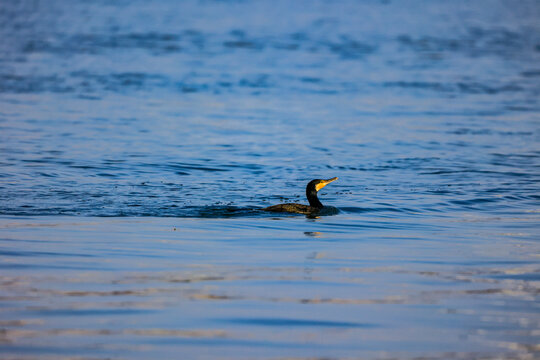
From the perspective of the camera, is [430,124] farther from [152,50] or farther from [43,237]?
[152,50]

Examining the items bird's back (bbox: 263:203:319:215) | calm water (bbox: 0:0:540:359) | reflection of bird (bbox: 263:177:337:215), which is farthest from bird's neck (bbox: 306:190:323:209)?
calm water (bbox: 0:0:540:359)

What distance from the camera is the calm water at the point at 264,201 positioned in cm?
666

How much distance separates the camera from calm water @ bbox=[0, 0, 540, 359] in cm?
666

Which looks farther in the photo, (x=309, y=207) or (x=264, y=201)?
(x=264, y=201)

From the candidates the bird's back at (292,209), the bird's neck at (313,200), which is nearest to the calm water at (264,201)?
the bird's back at (292,209)

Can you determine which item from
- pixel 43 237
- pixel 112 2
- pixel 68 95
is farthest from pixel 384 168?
pixel 112 2

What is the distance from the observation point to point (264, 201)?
13336 millimetres

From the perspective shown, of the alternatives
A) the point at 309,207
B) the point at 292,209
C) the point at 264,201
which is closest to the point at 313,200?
the point at 309,207

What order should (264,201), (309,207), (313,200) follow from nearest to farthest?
1. (309,207)
2. (313,200)
3. (264,201)

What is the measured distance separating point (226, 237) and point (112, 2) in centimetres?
5655

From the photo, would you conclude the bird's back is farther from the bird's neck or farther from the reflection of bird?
the bird's neck

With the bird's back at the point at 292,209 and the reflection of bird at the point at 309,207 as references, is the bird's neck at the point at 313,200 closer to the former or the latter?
the reflection of bird at the point at 309,207

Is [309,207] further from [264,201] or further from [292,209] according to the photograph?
[264,201]

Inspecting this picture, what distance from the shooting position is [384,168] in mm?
16453
